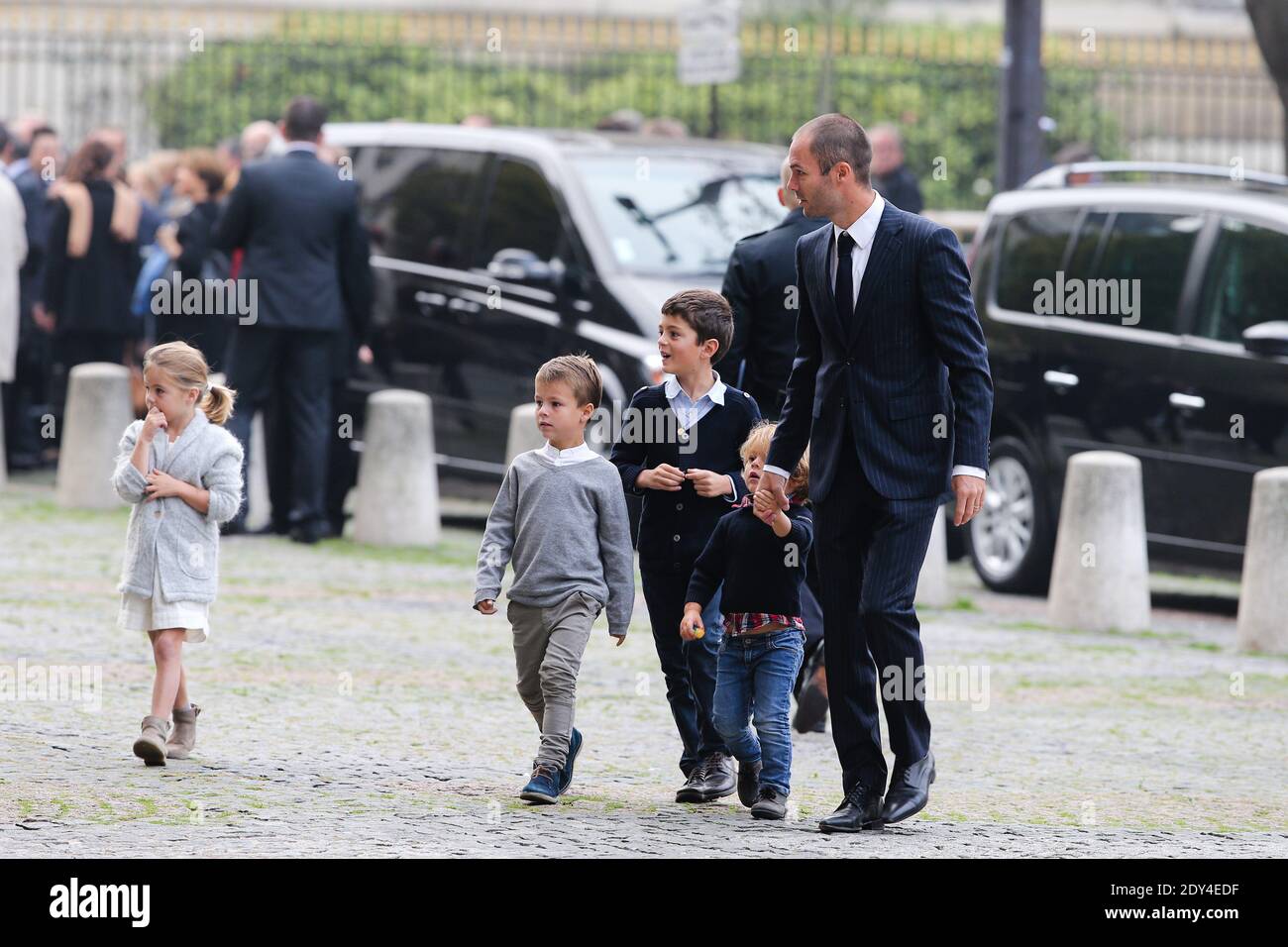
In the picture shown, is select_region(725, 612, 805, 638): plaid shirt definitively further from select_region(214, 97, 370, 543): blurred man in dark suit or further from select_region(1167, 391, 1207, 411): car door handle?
select_region(214, 97, 370, 543): blurred man in dark suit

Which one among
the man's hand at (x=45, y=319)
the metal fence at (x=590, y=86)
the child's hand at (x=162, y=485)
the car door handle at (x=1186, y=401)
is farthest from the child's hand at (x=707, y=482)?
the metal fence at (x=590, y=86)

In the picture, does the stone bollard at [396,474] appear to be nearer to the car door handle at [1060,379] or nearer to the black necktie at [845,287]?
the car door handle at [1060,379]

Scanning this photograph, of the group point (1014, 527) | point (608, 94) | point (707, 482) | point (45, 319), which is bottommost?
point (1014, 527)

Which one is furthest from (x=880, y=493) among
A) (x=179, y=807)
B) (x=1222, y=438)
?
(x=1222, y=438)

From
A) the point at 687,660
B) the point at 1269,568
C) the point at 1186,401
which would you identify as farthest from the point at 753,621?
the point at 1186,401

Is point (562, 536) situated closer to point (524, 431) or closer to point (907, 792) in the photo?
point (907, 792)

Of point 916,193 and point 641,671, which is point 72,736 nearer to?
point 641,671

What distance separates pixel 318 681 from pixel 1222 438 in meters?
4.71

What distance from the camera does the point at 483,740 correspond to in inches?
309

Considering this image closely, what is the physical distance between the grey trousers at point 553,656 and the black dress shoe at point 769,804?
549 millimetres

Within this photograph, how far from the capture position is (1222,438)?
11422mm

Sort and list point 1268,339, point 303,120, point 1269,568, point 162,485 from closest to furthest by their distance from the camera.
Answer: point 162,485 → point 1269,568 → point 1268,339 → point 303,120

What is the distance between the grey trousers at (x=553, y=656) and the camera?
6.69 metres

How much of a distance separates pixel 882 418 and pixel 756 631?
72cm
